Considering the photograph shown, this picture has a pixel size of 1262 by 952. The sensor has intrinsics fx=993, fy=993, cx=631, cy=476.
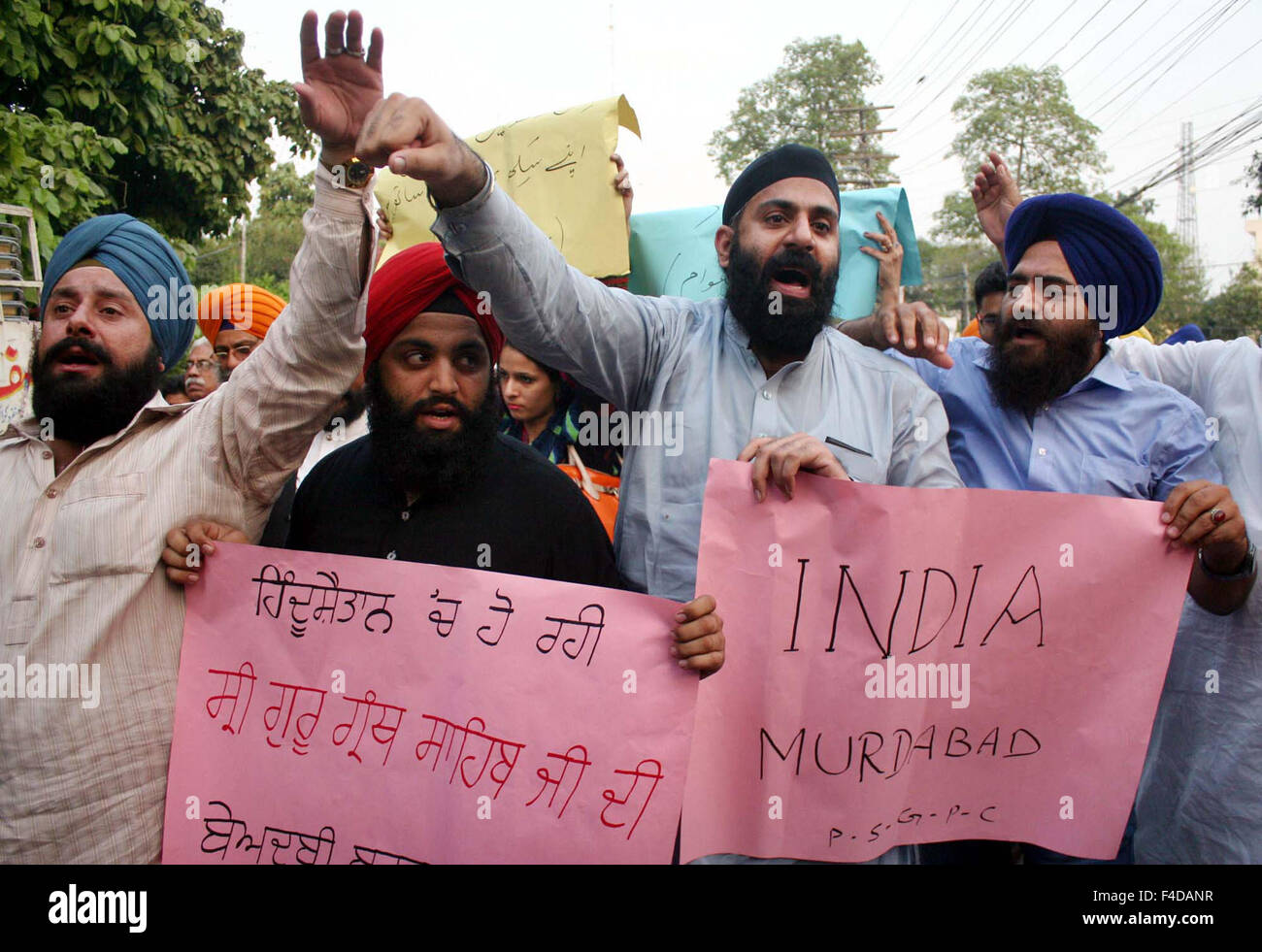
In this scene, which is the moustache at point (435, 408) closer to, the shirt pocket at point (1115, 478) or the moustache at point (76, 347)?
the moustache at point (76, 347)

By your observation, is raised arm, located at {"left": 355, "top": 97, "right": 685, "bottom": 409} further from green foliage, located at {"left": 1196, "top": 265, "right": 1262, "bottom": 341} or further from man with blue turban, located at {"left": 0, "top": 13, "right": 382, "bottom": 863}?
green foliage, located at {"left": 1196, "top": 265, "right": 1262, "bottom": 341}

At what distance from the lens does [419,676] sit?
211 centimetres

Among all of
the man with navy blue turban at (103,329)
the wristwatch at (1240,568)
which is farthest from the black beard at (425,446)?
the wristwatch at (1240,568)

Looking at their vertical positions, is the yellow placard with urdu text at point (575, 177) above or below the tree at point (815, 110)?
below

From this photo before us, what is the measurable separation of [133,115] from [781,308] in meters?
10.3

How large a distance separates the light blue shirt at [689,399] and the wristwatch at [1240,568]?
23.9 inches

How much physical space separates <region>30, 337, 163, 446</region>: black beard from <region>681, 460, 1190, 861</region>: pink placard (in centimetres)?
138

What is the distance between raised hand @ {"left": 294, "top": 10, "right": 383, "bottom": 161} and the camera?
1.98 m

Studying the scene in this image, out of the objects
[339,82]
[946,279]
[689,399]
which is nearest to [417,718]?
[689,399]

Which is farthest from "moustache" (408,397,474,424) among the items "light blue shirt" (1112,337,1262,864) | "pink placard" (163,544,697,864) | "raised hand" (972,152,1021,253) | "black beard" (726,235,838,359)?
"light blue shirt" (1112,337,1262,864)

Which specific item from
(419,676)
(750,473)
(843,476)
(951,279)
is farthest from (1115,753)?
(951,279)

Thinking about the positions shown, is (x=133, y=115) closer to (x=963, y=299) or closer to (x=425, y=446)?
(x=425, y=446)

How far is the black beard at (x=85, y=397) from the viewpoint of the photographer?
227 cm
